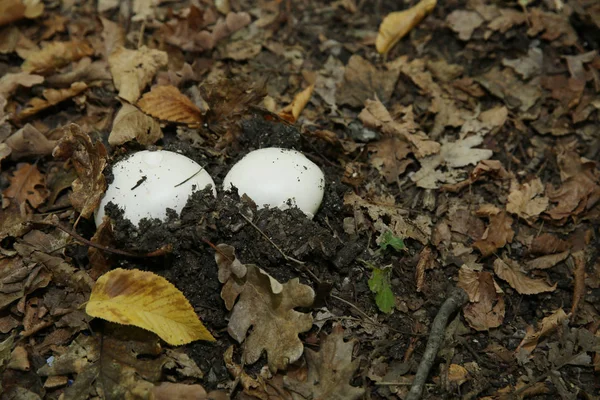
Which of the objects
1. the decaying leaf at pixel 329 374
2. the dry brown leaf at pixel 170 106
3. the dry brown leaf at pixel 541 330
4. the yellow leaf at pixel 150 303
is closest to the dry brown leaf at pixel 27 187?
the dry brown leaf at pixel 170 106

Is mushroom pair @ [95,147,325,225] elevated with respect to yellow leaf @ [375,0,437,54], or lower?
lower

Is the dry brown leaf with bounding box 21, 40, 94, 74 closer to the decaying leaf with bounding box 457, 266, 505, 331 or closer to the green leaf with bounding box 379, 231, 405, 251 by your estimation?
the green leaf with bounding box 379, 231, 405, 251

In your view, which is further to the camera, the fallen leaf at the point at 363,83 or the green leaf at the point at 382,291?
the fallen leaf at the point at 363,83

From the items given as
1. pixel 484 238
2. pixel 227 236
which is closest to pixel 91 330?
pixel 227 236

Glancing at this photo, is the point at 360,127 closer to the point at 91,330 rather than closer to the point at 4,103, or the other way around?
the point at 91,330

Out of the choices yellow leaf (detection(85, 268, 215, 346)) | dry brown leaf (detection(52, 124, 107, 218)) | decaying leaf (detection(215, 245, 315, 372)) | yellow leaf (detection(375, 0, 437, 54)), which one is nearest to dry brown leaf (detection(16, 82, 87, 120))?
dry brown leaf (detection(52, 124, 107, 218))

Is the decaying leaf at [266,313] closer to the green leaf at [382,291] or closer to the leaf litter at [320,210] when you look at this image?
the leaf litter at [320,210]

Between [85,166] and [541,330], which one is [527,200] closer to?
[541,330]
